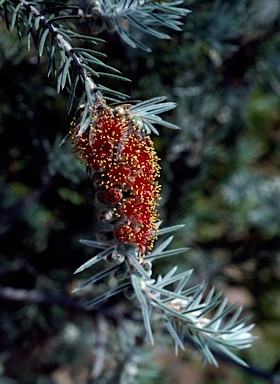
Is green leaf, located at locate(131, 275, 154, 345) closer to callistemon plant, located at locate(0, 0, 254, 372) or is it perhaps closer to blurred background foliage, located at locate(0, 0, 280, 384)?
callistemon plant, located at locate(0, 0, 254, 372)

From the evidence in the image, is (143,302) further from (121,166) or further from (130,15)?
(130,15)

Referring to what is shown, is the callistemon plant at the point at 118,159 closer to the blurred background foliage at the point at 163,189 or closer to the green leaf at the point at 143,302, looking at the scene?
the green leaf at the point at 143,302

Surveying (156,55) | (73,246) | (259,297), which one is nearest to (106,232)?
(156,55)

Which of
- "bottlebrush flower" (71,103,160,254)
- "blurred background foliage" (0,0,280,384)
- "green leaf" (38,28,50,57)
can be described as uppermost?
"green leaf" (38,28,50,57)

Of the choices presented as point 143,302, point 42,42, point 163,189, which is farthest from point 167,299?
point 163,189

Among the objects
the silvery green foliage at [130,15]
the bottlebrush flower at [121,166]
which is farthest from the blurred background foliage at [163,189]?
the bottlebrush flower at [121,166]

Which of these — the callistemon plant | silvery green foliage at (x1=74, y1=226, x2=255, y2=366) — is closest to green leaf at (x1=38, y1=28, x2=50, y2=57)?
the callistemon plant
